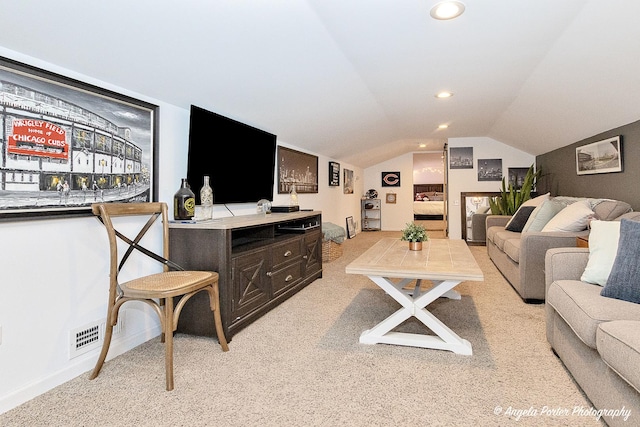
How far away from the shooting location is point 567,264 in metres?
2.20

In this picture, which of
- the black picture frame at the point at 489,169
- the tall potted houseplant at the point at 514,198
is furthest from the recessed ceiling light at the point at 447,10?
the black picture frame at the point at 489,169

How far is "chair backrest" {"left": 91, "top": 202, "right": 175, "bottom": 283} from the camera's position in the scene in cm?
205

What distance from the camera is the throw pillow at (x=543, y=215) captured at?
3.93m

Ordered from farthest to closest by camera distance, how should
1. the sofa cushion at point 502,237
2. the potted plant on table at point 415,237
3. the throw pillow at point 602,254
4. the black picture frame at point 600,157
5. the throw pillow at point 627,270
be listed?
the sofa cushion at point 502,237 → the black picture frame at point 600,157 → the potted plant on table at point 415,237 → the throw pillow at point 602,254 → the throw pillow at point 627,270

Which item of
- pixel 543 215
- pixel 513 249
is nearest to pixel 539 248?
pixel 513 249

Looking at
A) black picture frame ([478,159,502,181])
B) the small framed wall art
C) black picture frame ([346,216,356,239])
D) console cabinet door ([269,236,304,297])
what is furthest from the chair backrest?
the small framed wall art

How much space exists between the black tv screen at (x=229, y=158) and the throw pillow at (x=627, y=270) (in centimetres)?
276

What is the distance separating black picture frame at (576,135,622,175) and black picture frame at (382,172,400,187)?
5199mm

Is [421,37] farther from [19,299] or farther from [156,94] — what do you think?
[19,299]

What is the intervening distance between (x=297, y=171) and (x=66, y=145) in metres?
3.46

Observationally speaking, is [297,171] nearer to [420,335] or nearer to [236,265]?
[236,265]

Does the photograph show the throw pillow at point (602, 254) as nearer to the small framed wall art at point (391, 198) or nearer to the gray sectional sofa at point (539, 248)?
the gray sectional sofa at point (539, 248)

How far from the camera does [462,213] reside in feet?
24.0

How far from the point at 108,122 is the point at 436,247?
109 inches
